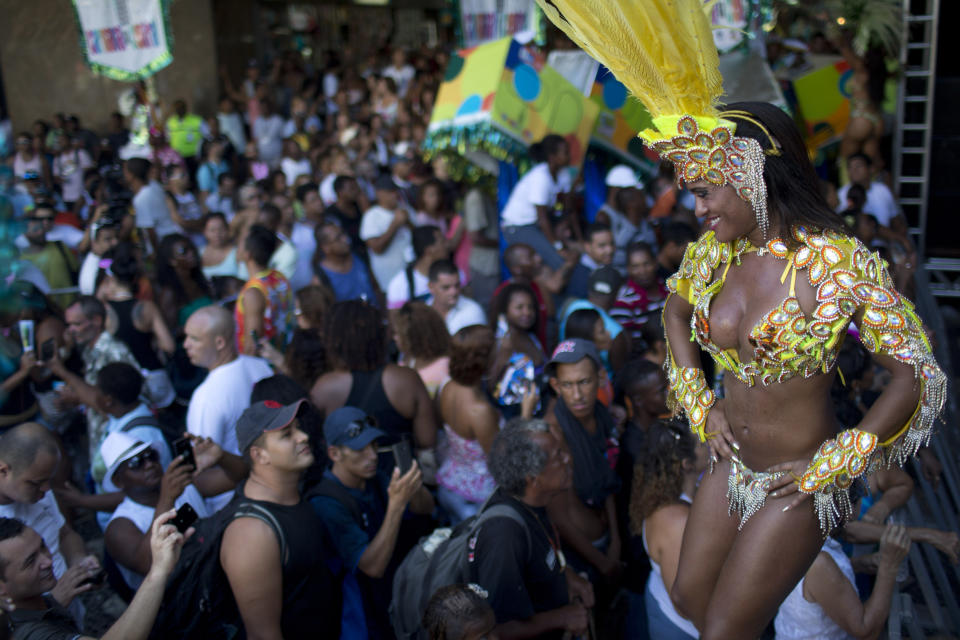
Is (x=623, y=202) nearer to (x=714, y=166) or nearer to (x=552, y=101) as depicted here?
(x=552, y=101)

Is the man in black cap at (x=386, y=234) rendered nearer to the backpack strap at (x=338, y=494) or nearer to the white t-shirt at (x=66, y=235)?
the white t-shirt at (x=66, y=235)

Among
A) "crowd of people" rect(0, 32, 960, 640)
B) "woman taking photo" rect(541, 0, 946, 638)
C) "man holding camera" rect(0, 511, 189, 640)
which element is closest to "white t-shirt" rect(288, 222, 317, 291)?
"crowd of people" rect(0, 32, 960, 640)

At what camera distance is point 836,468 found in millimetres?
2418

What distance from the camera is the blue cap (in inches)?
144

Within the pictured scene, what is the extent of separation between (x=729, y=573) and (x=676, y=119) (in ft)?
4.41

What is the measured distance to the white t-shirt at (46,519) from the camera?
3.26 meters

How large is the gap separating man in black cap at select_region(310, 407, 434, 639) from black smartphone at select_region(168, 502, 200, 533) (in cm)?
64

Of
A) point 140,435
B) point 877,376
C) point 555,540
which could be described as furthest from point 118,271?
point 877,376

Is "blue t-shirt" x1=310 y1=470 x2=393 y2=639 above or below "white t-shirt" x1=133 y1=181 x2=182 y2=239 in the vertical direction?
above

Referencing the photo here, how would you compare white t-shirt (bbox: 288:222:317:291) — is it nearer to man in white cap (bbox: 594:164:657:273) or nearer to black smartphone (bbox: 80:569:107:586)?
man in white cap (bbox: 594:164:657:273)

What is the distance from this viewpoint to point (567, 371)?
163 inches

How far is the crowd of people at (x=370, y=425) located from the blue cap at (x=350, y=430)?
10 mm

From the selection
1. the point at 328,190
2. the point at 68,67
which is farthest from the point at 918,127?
the point at 68,67

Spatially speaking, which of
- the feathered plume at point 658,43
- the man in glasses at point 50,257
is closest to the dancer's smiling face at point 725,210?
the feathered plume at point 658,43
